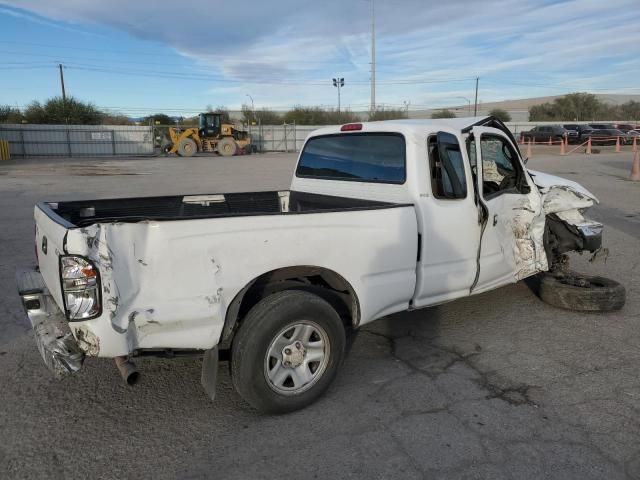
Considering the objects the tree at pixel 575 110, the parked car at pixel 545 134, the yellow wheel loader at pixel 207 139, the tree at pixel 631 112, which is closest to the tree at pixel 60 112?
the yellow wheel loader at pixel 207 139

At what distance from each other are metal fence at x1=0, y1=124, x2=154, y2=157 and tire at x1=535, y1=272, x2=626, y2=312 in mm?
41569

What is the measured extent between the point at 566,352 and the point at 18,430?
161 inches

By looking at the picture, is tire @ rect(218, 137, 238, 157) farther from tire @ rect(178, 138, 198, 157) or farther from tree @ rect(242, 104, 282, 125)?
tree @ rect(242, 104, 282, 125)

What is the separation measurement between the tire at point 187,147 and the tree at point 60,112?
2054cm

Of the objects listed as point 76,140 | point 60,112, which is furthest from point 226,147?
point 60,112

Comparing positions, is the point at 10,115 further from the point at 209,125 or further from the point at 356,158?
the point at 356,158

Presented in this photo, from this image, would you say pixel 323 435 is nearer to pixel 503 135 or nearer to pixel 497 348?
pixel 497 348

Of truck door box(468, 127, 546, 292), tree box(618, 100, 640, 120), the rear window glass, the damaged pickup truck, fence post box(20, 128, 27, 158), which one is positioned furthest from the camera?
tree box(618, 100, 640, 120)

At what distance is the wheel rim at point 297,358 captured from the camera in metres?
3.29

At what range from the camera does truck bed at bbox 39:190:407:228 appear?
428 centimetres

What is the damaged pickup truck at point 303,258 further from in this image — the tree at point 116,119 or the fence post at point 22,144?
the tree at point 116,119

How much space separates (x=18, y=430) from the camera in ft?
10.5

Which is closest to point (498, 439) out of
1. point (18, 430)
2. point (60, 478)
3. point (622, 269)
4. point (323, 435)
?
point (323, 435)

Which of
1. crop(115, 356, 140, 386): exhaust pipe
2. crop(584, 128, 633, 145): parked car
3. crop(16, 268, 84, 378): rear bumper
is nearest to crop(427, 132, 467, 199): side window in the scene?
crop(115, 356, 140, 386): exhaust pipe
